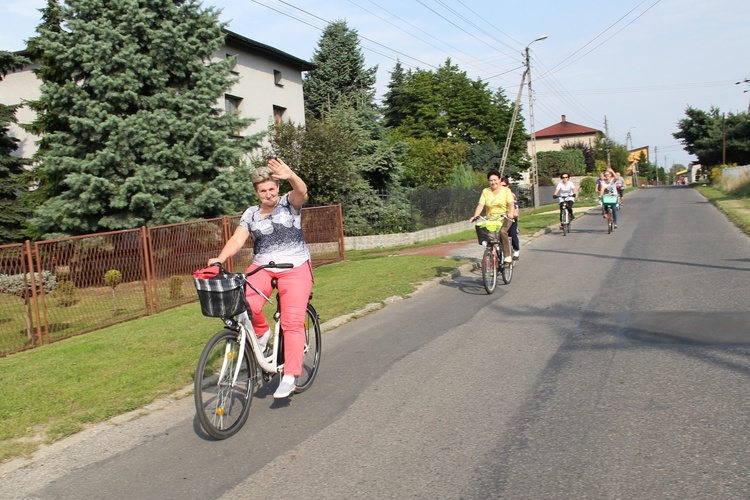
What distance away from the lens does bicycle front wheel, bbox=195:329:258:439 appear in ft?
14.2

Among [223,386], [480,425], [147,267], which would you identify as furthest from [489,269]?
[223,386]

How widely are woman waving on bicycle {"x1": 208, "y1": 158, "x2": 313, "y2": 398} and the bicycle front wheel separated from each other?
33 cm

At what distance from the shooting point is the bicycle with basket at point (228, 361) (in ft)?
14.4

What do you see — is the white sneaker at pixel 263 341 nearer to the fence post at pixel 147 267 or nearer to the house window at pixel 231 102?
the fence post at pixel 147 267

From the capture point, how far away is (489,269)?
10.2m

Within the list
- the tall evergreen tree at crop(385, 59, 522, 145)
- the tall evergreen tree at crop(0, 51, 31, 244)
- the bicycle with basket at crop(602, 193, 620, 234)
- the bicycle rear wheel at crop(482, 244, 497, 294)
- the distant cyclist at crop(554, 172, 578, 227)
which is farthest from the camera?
the tall evergreen tree at crop(385, 59, 522, 145)

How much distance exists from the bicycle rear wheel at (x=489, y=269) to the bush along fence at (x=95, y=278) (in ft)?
16.1

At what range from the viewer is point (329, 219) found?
54.6 feet

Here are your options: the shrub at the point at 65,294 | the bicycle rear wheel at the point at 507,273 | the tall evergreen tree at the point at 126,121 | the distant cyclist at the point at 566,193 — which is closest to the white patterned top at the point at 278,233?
the shrub at the point at 65,294

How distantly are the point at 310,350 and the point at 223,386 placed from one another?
1341 millimetres

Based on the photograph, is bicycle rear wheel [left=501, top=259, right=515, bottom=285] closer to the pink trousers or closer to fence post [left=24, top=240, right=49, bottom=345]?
the pink trousers

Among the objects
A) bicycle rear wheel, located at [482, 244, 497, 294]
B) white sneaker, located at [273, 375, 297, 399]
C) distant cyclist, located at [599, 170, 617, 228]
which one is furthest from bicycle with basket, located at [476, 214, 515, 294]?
distant cyclist, located at [599, 170, 617, 228]

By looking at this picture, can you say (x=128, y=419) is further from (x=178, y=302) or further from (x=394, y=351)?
(x=178, y=302)

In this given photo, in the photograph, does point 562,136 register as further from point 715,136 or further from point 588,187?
point 588,187
